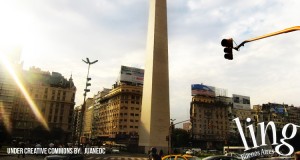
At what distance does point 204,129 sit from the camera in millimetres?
102688

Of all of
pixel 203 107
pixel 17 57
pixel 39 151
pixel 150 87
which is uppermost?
pixel 17 57

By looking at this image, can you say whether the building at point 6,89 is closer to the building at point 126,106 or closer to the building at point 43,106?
the building at point 43,106

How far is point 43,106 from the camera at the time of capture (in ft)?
292

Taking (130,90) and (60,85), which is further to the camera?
(60,85)

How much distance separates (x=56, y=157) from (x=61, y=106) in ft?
254

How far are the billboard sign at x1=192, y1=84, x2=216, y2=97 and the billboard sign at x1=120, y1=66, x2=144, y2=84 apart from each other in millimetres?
19803

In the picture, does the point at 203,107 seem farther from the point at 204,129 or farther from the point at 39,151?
the point at 39,151

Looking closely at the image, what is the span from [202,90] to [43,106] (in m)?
52.9

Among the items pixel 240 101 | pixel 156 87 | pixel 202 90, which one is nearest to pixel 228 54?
pixel 156 87

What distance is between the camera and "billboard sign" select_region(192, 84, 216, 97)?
9488cm

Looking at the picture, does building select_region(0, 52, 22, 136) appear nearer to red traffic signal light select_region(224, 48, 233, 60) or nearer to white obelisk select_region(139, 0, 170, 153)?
white obelisk select_region(139, 0, 170, 153)

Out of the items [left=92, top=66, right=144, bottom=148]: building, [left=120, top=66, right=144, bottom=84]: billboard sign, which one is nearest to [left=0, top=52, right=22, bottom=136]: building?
[left=92, top=66, right=144, bottom=148]: building

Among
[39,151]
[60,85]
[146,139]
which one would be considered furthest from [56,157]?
[60,85]

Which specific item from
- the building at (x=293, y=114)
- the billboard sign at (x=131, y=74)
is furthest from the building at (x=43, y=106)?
the building at (x=293, y=114)
